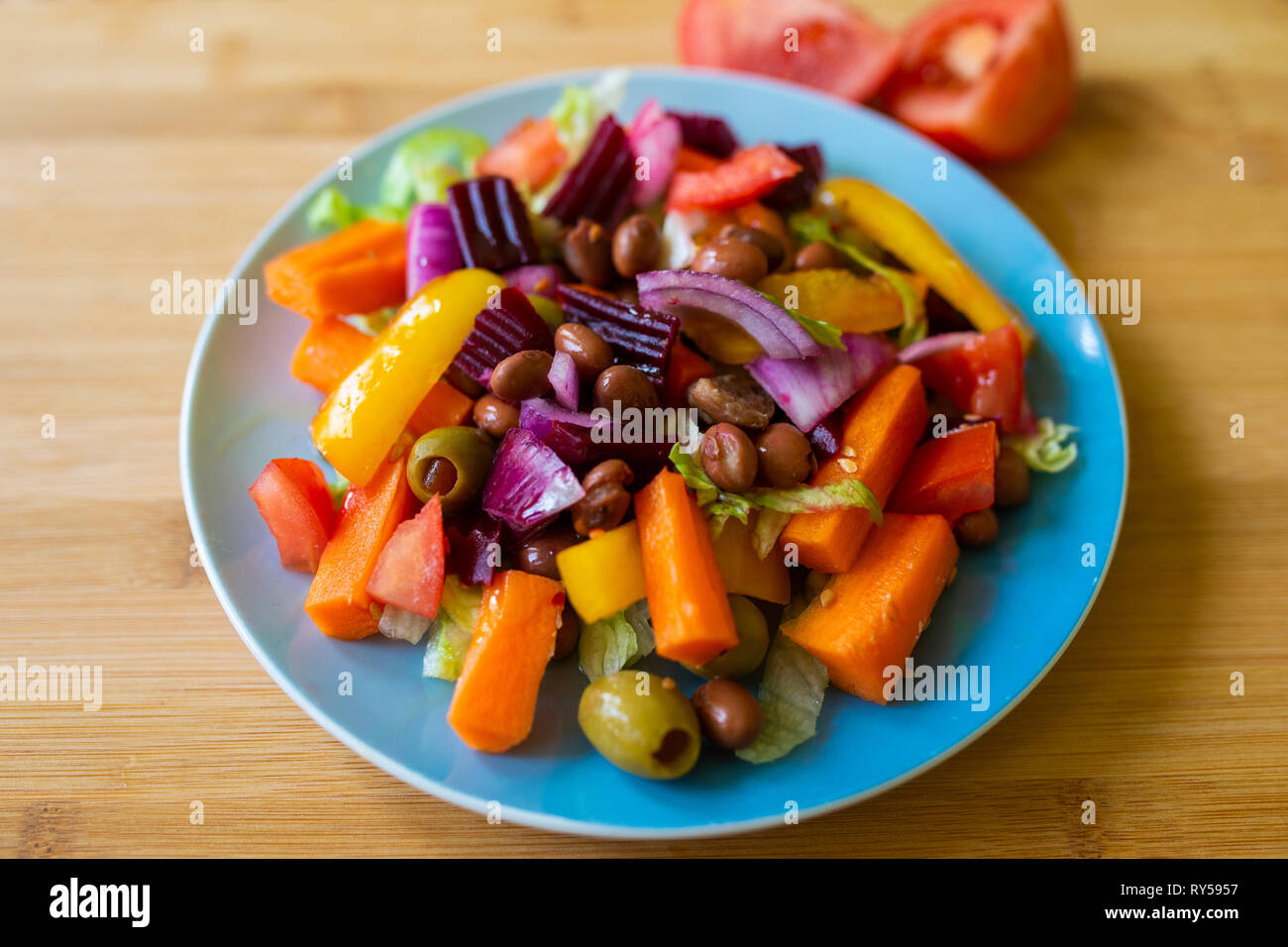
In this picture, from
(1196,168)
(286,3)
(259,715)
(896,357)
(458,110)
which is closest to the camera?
(259,715)

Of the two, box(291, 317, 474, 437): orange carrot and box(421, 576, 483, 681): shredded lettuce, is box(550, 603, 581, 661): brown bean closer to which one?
box(421, 576, 483, 681): shredded lettuce

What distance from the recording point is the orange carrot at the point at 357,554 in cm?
218

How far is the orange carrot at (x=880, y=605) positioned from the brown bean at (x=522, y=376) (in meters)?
0.80

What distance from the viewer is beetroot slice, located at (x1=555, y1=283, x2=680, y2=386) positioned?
7.71 feet

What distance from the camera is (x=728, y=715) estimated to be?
6.72ft

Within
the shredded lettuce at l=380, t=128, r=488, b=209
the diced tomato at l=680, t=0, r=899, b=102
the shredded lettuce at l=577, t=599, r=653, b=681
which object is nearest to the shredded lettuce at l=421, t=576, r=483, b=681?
the shredded lettuce at l=577, t=599, r=653, b=681

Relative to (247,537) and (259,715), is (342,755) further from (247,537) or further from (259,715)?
(247,537)

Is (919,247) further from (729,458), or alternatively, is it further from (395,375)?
(395,375)

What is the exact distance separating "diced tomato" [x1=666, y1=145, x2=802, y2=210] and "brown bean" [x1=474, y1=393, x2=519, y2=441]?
0.86 meters

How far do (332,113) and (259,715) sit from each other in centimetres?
239

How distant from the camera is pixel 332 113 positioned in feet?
12.2

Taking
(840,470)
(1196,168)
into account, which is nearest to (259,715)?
(840,470)

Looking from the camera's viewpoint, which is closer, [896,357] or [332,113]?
[896,357]

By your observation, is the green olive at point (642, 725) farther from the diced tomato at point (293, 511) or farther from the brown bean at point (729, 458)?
the diced tomato at point (293, 511)
